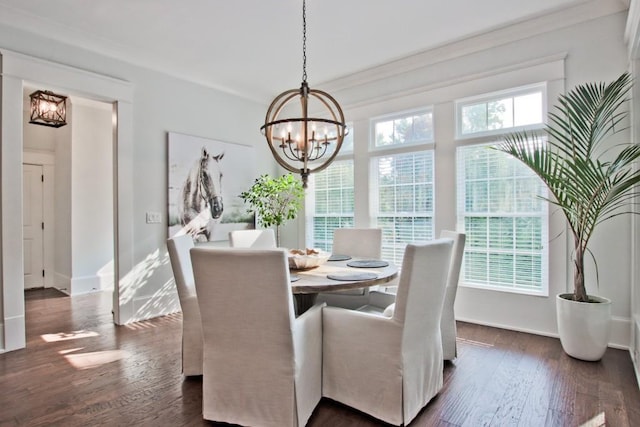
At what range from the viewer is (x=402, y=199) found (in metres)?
4.09

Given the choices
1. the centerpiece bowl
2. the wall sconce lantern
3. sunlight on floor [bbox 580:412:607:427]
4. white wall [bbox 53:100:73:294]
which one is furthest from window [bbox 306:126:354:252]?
white wall [bbox 53:100:73:294]

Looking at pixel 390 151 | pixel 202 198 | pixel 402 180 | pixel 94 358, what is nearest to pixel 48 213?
pixel 202 198

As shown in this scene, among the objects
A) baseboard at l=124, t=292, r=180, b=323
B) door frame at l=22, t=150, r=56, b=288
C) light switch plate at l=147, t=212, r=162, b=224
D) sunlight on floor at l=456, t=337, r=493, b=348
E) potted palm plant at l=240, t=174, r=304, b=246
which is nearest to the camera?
sunlight on floor at l=456, t=337, r=493, b=348

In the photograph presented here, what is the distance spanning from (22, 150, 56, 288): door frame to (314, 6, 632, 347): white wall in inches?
204

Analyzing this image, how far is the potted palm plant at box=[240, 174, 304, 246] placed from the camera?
180 inches

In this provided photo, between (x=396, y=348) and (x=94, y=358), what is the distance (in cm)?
246

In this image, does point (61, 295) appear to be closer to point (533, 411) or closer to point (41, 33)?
point (41, 33)

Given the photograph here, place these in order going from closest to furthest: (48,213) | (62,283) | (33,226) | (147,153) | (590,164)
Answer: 1. (590,164)
2. (147,153)
3. (62,283)
4. (33,226)
5. (48,213)

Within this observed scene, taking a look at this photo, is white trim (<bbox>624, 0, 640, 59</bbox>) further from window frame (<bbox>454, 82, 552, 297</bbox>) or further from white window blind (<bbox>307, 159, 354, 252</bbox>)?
white window blind (<bbox>307, 159, 354, 252</bbox>)

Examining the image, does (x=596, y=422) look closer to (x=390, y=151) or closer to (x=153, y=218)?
(x=390, y=151)

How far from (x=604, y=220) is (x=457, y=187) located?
49.2 inches

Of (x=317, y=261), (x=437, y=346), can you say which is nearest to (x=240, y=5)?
(x=317, y=261)

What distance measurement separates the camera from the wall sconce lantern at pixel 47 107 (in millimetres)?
3990

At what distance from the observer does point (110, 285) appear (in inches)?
219
